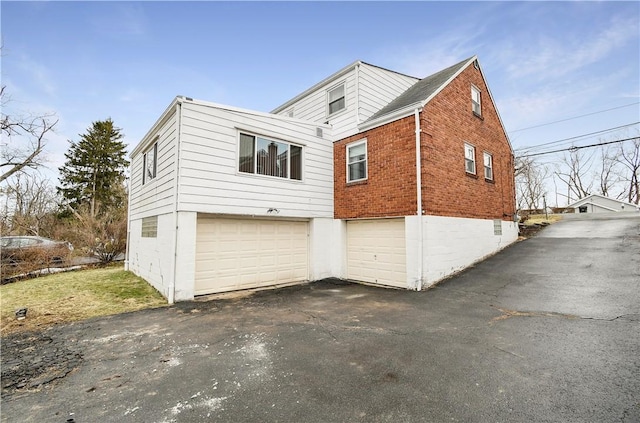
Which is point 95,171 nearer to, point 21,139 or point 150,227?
point 21,139

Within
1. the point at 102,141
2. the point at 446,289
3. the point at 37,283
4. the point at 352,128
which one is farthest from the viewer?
the point at 102,141

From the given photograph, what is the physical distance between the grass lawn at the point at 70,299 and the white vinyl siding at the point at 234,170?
2978mm

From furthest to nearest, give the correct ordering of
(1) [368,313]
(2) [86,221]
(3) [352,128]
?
(2) [86,221]
(3) [352,128]
(1) [368,313]

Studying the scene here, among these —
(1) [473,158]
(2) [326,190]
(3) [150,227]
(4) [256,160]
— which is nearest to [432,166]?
(1) [473,158]

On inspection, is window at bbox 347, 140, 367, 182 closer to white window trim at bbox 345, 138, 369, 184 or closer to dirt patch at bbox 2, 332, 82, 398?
white window trim at bbox 345, 138, 369, 184

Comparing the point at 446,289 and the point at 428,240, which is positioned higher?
the point at 428,240

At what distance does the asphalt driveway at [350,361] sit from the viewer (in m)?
3.02

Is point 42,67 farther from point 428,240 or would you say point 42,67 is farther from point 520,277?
point 520,277

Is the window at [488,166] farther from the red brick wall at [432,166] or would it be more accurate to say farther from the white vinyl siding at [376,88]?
the white vinyl siding at [376,88]

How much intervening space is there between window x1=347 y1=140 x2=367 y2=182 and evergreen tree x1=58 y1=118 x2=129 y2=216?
1013 inches

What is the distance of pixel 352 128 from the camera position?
11156 mm

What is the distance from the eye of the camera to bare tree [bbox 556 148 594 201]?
40653mm

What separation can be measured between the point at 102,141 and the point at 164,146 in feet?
94.7

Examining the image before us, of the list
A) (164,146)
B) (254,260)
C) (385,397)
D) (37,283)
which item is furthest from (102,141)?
(385,397)
